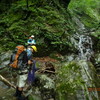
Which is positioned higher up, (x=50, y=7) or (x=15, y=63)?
(x=15, y=63)

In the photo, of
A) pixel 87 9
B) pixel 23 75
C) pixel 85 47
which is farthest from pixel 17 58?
pixel 87 9

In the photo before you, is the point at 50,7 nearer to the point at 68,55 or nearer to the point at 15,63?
the point at 68,55

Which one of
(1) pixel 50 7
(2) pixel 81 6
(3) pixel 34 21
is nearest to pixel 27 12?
(3) pixel 34 21

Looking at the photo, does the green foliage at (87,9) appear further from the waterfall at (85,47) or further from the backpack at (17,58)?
the backpack at (17,58)

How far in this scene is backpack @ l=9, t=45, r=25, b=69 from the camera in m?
4.85

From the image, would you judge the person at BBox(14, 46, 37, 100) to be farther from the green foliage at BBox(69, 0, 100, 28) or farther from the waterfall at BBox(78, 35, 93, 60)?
the green foliage at BBox(69, 0, 100, 28)

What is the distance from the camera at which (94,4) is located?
24469mm

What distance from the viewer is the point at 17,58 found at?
4891 millimetres

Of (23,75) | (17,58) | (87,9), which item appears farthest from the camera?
(87,9)

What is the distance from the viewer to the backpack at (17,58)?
4.85m

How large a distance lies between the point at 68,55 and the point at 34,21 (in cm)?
356

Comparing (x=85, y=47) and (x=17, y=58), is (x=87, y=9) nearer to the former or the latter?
(x=85, y=47)

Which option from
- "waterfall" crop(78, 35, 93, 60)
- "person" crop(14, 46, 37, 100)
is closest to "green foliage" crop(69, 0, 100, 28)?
"waterfall" crop(78, 35, 93, 60)

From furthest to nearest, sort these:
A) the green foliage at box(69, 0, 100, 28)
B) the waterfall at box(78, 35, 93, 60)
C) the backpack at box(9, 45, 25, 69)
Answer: the green foliage at box(69, 0, 100, 28) → the waterfall at box(78, 35, 93, 60) → the backpack at box(9, 45, 25, 69)
